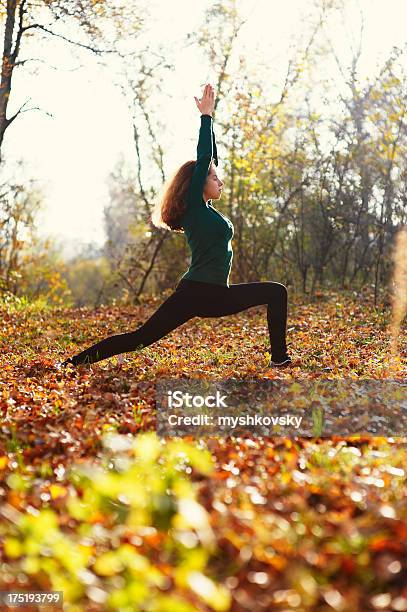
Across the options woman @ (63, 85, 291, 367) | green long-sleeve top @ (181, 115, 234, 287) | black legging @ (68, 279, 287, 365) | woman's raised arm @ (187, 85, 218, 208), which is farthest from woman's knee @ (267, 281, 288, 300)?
woman's raised arm @ (187, 85, 218, 208)

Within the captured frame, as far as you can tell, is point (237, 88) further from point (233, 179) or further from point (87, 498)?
point (87, 498)

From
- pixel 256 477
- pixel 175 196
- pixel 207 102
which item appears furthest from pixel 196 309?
pixel 256 477

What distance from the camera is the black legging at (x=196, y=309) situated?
17.5 feet

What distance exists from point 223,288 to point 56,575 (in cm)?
335

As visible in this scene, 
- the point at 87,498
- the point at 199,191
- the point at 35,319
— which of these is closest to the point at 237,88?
the point at 35,319

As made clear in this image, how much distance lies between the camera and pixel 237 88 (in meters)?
12.7

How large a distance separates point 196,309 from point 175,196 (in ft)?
3.16

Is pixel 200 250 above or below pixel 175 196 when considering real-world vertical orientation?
below

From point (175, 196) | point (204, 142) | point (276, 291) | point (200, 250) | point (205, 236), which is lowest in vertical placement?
point (276, 291)

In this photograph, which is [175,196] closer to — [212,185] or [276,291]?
[212,185]

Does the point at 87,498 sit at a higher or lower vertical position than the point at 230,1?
lower

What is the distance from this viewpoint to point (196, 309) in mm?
5359

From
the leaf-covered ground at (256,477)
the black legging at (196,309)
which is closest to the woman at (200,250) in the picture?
the black legging at (196,309)

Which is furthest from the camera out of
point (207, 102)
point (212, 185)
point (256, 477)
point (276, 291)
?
point (276, 291)
